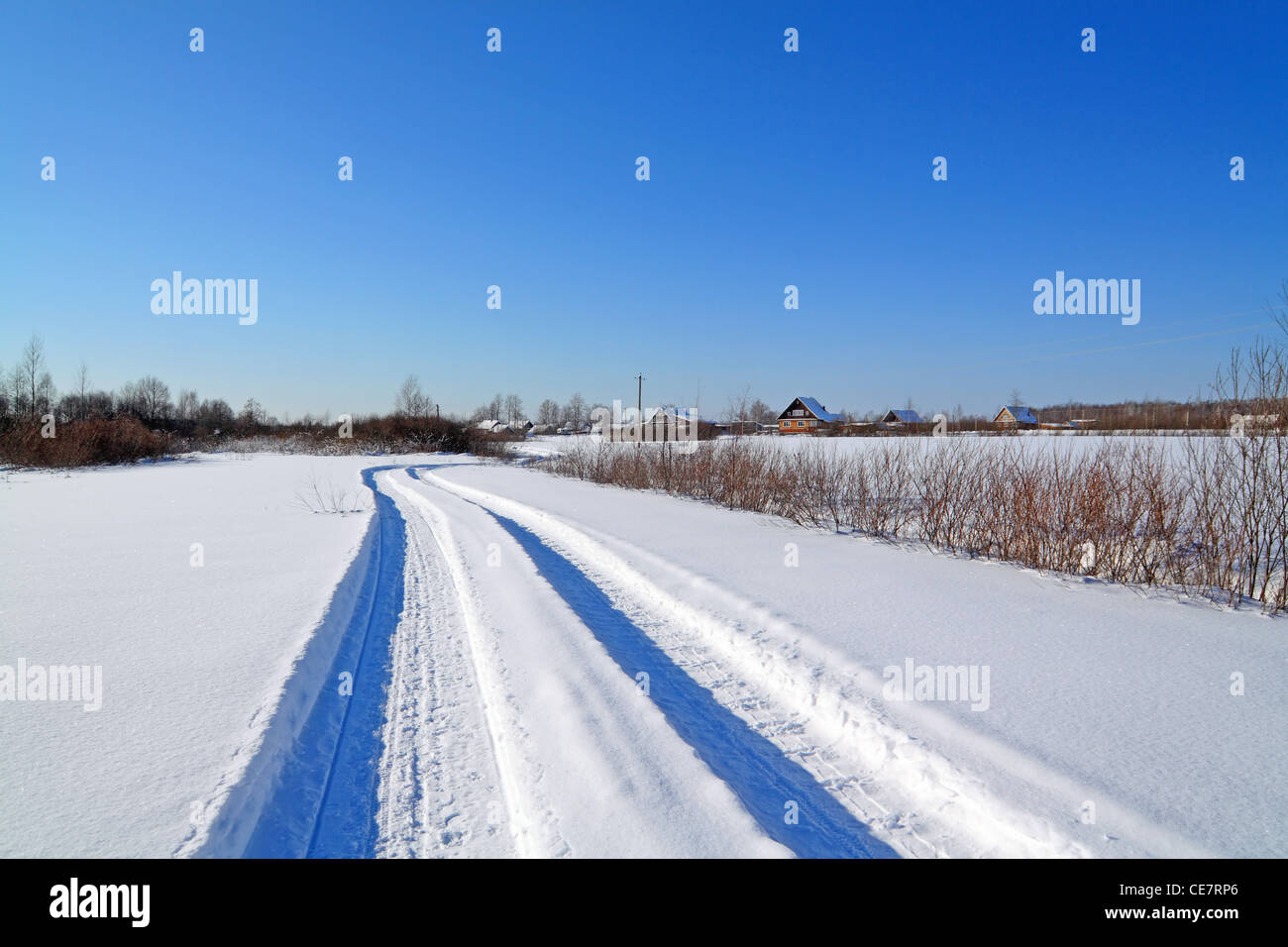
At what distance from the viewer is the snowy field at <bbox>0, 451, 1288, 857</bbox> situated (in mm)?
2906

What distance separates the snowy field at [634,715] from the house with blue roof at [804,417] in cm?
5620

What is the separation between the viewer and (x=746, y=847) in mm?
2746

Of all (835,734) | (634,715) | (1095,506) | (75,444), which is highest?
(75,444)

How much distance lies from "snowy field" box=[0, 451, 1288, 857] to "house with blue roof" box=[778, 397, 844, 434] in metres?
56.2

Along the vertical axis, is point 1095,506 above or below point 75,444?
below

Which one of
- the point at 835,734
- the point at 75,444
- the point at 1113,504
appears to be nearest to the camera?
the point at 835,734

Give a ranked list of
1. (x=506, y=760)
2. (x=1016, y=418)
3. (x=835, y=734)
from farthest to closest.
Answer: (x=1016, y=418), (x=835, y=734), (x=506, y=760)

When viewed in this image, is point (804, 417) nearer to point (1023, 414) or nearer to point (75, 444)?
point (1023, 414)

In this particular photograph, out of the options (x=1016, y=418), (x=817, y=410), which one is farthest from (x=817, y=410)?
(x=1016, y=418)

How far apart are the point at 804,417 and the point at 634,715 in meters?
66.5

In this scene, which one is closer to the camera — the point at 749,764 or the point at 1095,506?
the point at 749,764

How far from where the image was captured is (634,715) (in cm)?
405

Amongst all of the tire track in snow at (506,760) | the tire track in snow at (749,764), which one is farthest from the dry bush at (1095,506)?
the tire track in snow at (506,760)

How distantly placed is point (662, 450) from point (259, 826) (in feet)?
63.0
